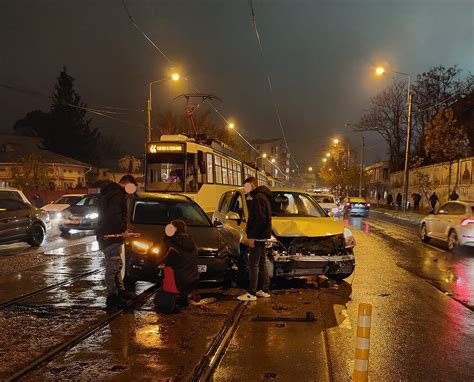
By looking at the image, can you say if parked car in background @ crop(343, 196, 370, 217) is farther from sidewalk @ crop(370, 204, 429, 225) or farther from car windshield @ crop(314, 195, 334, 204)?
car windshield @ crop(314, 195, 334, 204)

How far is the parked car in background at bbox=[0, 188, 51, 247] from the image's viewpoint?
42.4 ft

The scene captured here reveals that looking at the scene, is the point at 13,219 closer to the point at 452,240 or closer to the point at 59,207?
the point at 59,207

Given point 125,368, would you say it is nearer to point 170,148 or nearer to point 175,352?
point 175,352

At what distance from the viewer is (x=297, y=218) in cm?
910

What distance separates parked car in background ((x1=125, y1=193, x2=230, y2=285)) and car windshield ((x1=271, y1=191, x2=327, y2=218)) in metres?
1.51

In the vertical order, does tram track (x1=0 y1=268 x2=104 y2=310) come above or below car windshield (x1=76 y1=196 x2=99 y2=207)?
below

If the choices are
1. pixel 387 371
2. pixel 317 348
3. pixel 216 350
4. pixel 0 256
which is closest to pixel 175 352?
pixel 216 350

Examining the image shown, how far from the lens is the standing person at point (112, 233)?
6777 millimetres

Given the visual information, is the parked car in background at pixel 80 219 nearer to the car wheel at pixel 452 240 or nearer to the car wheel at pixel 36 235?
the car wheel at pixel 36 235

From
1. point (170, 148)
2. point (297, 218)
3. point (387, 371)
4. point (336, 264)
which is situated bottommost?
point (387, 371)

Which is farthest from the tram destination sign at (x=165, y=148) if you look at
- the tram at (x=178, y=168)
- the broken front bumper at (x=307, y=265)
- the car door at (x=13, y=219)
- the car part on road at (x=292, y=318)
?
the car part on road at (x=292, y=318)

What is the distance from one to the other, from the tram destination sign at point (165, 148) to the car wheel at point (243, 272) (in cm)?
921

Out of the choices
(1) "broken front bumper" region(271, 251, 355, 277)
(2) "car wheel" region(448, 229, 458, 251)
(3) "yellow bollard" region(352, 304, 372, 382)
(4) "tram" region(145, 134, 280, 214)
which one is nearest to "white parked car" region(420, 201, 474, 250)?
(2) "car wheel" region(448, 229, 458, 251)

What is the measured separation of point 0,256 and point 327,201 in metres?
14.4
